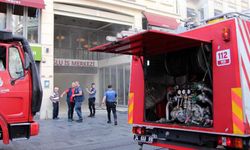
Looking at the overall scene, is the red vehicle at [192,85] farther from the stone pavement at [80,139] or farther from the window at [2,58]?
the window at [2,58]

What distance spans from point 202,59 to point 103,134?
5.92 meters

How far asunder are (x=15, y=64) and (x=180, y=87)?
3501 millimetres

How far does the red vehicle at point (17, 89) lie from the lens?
625cm

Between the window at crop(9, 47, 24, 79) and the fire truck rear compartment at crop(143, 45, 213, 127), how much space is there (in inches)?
106

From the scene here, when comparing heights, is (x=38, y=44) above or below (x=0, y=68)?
above

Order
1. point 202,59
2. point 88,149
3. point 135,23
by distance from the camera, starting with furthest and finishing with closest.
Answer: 1. point 135,23
2. point 88,149
3. point 202,59

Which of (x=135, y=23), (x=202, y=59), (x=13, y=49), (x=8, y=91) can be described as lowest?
(x=8, y=91)

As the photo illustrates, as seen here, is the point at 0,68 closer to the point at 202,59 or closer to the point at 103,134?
the point at 202,59

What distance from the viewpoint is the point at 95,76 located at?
22.6 metres

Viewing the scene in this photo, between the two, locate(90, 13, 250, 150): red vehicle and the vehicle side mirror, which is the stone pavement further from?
the vehicle side mirror

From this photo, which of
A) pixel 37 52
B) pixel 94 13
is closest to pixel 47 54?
pixel 37 52

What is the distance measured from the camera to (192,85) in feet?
17.2

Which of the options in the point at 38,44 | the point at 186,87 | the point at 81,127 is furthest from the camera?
the point at 38,44

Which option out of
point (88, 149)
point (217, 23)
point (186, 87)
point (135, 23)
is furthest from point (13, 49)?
point (135, 23)
